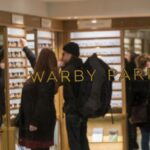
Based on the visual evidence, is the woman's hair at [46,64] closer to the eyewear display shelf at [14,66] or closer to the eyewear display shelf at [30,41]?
the eyewear display shelf at [14,66]

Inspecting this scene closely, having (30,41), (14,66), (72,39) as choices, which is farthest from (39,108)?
(72,39)

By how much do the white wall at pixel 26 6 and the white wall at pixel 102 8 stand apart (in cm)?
23

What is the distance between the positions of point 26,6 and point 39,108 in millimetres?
2646

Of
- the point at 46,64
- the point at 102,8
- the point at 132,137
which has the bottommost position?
the point at 132,137

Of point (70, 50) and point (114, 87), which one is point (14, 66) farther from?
point (114, 87)

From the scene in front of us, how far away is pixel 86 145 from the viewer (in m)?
6.22

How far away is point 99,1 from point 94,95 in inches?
103

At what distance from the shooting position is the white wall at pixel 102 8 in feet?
26.3

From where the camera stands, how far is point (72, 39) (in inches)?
352

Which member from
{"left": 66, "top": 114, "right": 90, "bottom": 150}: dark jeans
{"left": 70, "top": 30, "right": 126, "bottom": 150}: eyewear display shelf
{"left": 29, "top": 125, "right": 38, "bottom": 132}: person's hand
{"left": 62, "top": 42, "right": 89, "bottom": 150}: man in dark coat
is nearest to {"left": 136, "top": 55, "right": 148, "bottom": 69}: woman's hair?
{"left": 70, "top": 30, "right": 126, "bottom": 150}: eyewear display shelf

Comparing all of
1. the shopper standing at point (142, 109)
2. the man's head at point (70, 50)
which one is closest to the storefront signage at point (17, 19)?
the man's head at point (70, 50)

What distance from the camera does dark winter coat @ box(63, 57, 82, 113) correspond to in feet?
19.5

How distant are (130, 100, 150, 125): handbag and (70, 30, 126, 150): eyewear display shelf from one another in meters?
1.50

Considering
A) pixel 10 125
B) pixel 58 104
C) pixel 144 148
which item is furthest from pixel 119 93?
pixel 10 125
